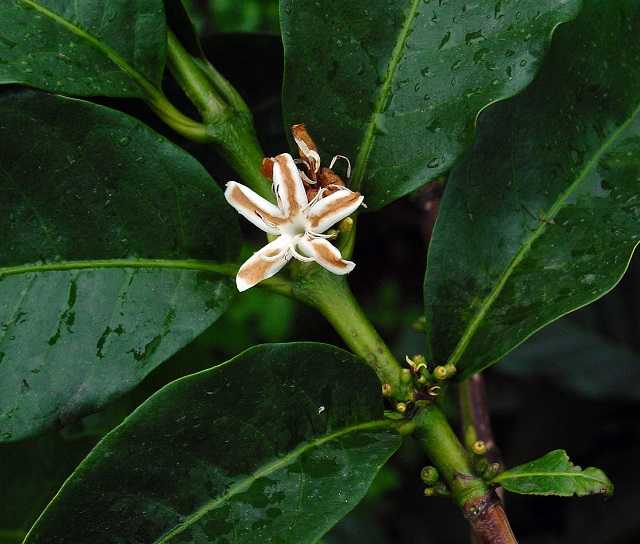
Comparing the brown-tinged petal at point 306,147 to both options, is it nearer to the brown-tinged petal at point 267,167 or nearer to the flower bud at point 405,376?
the brown-tinged petal at point 267,167

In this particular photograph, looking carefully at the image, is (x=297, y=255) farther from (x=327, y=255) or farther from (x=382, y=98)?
(x=382, y=98)

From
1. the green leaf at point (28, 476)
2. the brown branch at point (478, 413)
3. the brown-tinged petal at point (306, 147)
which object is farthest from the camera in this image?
the green leaf at point (28, 476)

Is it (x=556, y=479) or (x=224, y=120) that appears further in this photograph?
(x=224, y=120)

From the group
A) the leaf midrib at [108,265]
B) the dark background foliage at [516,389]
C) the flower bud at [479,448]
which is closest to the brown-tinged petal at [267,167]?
the leaf midrib at [108,265]

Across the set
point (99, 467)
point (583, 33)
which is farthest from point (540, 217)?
point (99, 467)

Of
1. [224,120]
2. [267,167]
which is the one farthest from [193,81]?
[267,167]

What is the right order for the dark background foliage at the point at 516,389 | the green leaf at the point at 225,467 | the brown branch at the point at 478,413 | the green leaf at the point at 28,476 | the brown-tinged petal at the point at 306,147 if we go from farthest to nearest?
1. the dark background foliage at the point at 516,389
2. the green leaf at the point at 28,476
3. the brown branch at the point at 478,413
4. the brown-tinged petal at the point at 306,147
5. the green leaf at the point at 225,467

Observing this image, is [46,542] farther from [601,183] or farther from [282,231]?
[601,183]
